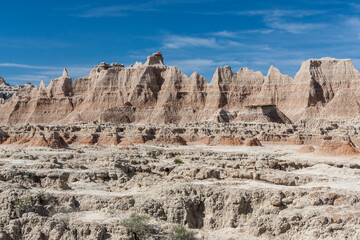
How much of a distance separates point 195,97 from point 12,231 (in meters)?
83.9

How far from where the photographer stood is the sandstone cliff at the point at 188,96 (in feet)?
304

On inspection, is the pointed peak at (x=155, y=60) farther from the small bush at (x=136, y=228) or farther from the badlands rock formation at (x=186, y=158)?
the small bush at (x=136, y=228)

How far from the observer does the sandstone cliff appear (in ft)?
304

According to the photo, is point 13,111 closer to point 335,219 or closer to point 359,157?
point 359,157

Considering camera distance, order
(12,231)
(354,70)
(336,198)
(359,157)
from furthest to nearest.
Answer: (354,70) < (359,157) < (336,198) < (12,231)

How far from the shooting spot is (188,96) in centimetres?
9994

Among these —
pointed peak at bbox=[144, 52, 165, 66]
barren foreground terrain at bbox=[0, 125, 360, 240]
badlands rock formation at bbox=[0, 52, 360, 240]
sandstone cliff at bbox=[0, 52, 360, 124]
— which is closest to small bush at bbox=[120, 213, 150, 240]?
barren foreground terrain at bbox=[0, 125, 360, 240]

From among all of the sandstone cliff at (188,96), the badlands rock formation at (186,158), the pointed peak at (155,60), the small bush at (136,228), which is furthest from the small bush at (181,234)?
the pointed peak at (155,60)


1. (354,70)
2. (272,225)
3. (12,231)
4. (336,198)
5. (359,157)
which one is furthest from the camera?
(354,70)

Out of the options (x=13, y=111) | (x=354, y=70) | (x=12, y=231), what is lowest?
(x=12, y=231)

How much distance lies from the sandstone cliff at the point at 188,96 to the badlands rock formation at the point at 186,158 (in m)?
0.26

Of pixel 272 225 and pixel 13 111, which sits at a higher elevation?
pixel 13 111

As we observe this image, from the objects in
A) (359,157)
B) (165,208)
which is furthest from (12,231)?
(359,157)

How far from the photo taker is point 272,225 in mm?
17562
